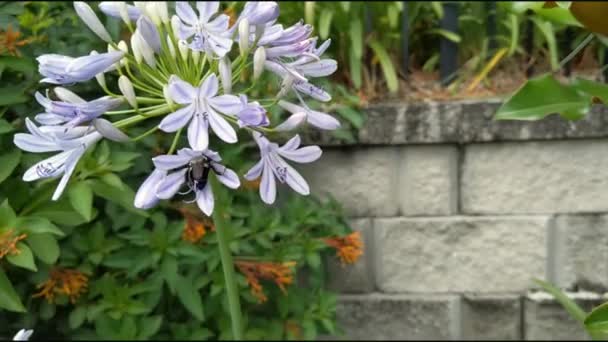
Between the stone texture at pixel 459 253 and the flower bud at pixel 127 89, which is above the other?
the flower bud at pixel 127 89

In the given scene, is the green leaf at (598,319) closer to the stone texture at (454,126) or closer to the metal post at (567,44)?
the stone texture at (454,126)

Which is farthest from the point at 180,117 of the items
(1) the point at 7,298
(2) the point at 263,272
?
(2) the point at 263,272

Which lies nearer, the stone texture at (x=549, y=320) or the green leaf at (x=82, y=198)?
the green leaf at (x=82, y=198)

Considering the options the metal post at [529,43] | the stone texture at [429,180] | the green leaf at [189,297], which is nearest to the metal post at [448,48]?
the metal post at [529,43]

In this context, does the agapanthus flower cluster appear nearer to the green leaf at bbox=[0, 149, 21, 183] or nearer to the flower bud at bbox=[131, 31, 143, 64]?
the flower bud at bbox=[131, 31, 143, 64]

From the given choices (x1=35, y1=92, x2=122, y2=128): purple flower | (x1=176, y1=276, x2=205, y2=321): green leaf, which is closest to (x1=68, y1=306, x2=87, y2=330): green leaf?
(x1=176, y1=276, x2=205, y2=321): green leaf

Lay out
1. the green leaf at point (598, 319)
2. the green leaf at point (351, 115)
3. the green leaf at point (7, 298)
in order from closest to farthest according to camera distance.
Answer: the green leaf at point (598, 319) → the green leaf at point (7, 298) → the green leaf at point (351, 115)

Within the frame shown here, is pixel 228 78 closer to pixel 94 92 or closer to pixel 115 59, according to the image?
pixel 115 59

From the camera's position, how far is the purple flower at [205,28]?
2.75 feet

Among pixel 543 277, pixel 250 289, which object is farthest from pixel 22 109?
pixel 543 277

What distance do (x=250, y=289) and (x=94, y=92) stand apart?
698mm

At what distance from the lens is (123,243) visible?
185 centimetres

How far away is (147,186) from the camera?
86cm

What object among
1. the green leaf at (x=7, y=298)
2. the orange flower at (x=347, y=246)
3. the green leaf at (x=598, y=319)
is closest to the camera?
the green leaf at (x=598, y=319)
